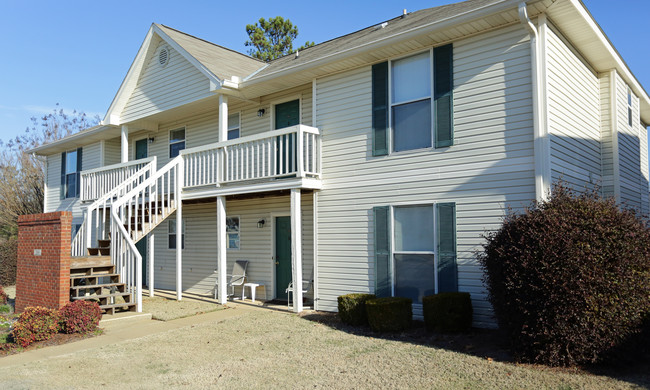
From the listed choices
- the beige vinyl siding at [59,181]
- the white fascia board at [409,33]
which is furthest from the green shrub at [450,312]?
the beige vinyl siding at [59,181]

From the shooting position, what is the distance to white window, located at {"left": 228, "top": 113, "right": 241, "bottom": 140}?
14.2m

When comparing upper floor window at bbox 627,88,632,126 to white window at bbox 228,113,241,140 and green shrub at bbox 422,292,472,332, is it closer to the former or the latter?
green shrub at bbox 422,292,472,332

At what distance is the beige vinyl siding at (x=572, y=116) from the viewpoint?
8.76 m

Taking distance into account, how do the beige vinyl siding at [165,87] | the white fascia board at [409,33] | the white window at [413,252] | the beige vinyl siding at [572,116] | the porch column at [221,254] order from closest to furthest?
the white fascia board at [409,33] < the beige vinyl siding at [572,116] < the white window at [413,252] < the porch column at [221,254] < the beige vinyl siding at [165,87]

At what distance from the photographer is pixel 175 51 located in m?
14.5

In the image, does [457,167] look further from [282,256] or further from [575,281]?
[282,256]

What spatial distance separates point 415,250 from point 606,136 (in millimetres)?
5420

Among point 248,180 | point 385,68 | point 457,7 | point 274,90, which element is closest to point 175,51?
point 274,90

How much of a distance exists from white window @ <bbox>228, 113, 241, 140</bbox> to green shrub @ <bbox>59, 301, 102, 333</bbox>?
6.47 metres

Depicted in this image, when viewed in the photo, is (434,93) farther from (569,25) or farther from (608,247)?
(608,247)

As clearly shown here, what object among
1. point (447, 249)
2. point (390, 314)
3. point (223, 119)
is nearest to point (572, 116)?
point (447, 249)

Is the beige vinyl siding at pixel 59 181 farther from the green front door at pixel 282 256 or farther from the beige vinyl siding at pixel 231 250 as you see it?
the green front door at pixel 282 256

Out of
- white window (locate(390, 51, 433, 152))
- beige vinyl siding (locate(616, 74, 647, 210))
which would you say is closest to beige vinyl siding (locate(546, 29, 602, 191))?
beige vinyl siding (locate(616, 74, 647, 210))

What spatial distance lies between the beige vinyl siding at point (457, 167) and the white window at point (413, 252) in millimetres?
277
